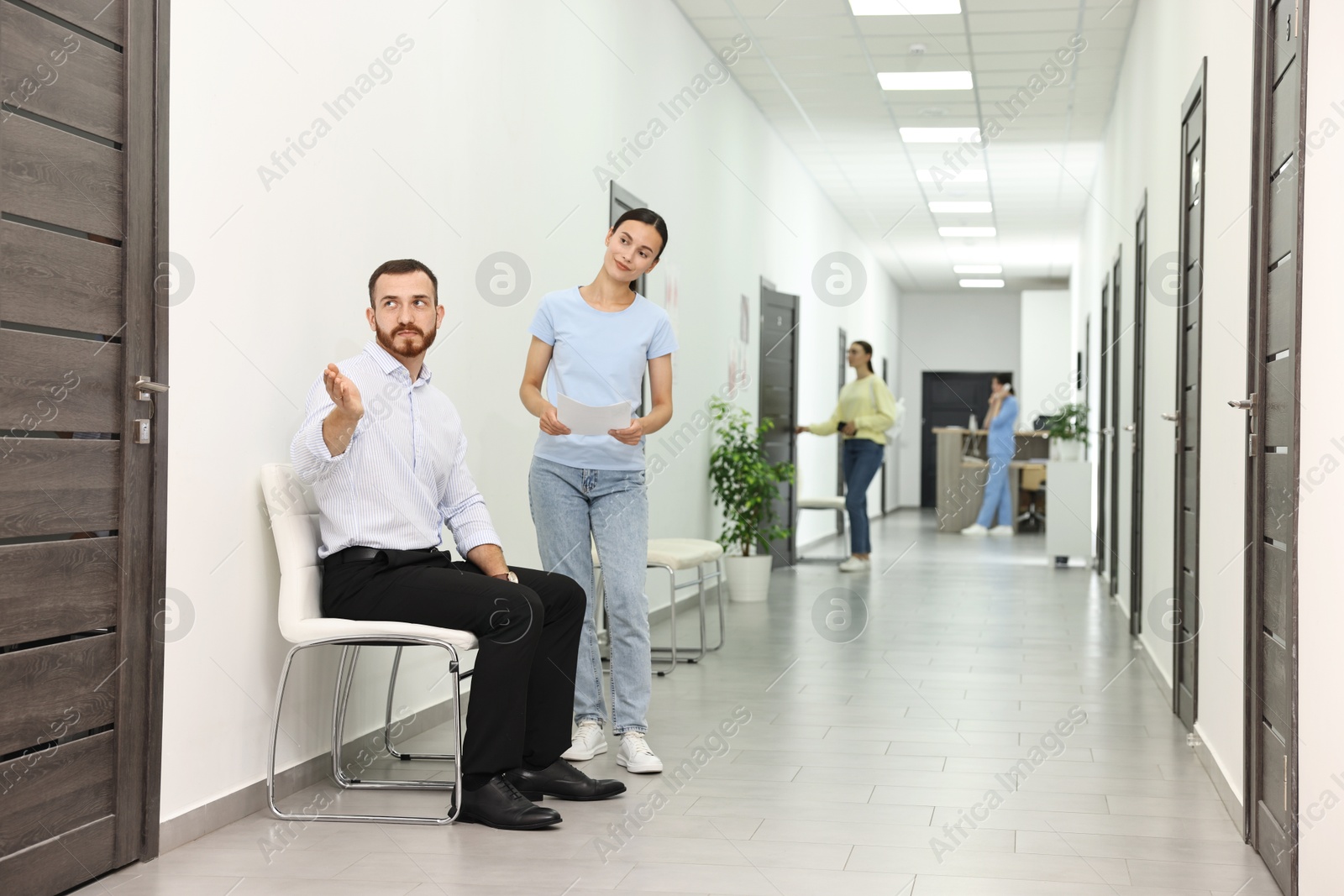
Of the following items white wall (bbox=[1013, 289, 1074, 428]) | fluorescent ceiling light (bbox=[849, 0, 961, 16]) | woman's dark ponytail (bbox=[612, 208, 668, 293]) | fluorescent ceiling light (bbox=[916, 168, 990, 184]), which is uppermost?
fluorescent ceiling light (bbox=[916, 168, 990, 184])

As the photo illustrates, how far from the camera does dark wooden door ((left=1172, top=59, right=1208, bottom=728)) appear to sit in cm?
373

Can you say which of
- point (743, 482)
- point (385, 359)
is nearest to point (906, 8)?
point (743, 482)

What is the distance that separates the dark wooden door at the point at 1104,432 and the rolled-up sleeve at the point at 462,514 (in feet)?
18.5

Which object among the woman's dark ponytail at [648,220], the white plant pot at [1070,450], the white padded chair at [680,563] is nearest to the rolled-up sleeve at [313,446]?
the woman's dark ponytail at [648,220]

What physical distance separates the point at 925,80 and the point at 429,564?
Result: 5.65 m

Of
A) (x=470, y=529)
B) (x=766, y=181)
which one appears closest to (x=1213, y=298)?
(x=470, y=529)

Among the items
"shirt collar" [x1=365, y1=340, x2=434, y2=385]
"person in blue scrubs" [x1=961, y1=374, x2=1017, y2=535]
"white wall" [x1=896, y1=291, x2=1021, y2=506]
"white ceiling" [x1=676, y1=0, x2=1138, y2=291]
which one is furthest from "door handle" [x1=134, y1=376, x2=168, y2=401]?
"white wall" [x1=896, y1=291, x2=1021, y2=506]

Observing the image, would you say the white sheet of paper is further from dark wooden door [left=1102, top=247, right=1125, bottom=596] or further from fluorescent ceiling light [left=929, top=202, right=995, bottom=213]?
fluorescent ceiling light [left=929, top=202, right=995, bottom=213]

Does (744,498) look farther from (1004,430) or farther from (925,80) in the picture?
(1004,430)

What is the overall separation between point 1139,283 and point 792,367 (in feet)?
12.2

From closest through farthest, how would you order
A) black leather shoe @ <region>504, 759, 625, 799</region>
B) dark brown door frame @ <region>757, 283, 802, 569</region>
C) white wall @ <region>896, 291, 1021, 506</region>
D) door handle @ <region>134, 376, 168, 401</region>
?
door handle @ <region>134, 376, 168, 401</region> < black leather shoe @ <region>504, 759, 625, 799</region> < dark brown door frame @ <region>757, 283, 802, 569</region> < white wall @ <region>896, 291, 1021, 506</region>

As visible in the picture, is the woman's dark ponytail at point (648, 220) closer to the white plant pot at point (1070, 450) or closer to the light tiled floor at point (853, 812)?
the light tiled floor at point (853, 812)

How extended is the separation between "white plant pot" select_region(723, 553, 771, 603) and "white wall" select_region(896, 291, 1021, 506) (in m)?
11.2

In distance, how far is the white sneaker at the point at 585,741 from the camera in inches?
132
